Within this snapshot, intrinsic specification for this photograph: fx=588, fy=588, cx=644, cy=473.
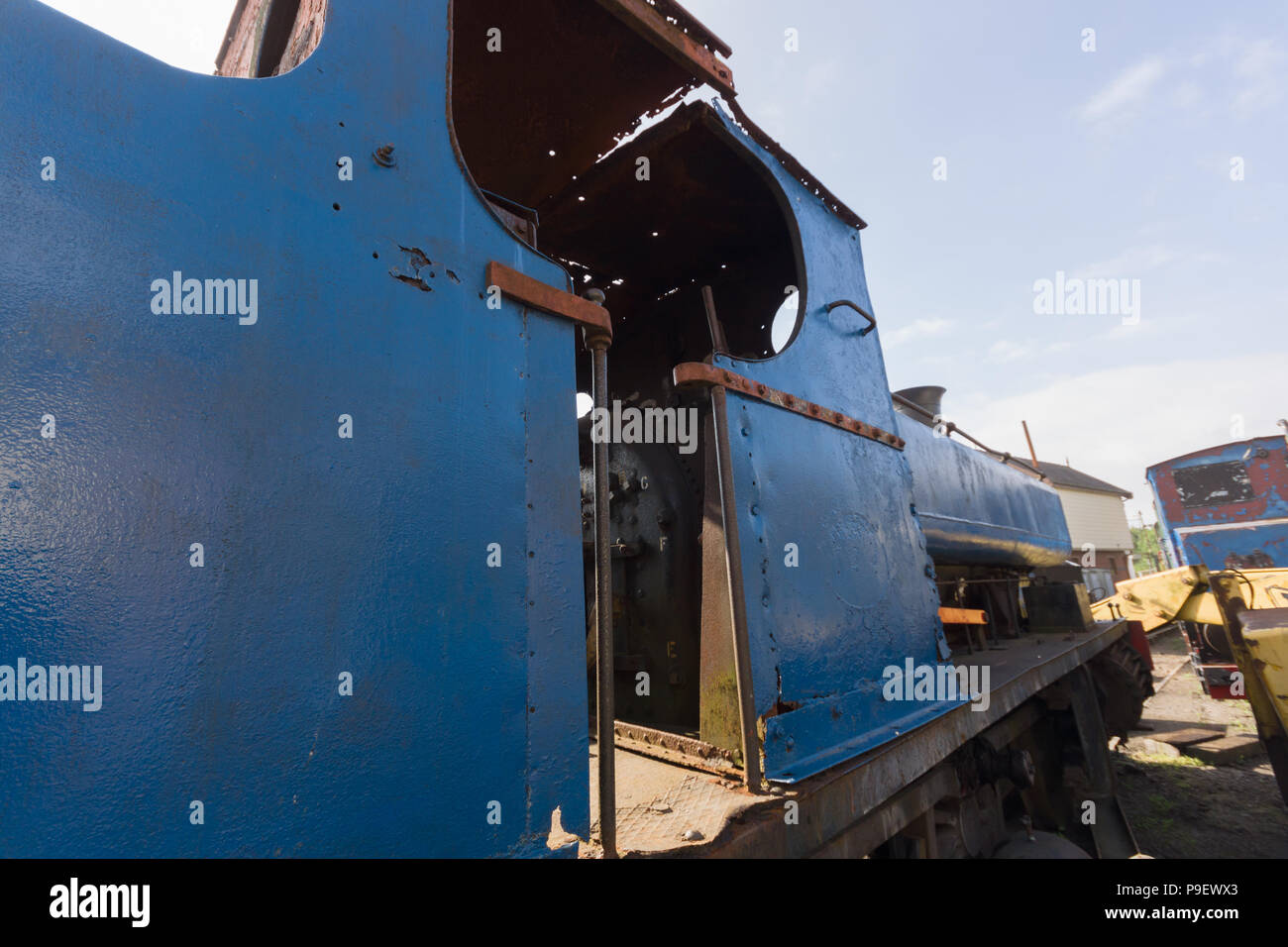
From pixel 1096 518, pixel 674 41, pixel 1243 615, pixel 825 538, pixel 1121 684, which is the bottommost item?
pixel 1121 684

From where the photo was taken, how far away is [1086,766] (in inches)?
192

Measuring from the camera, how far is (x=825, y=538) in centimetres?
239

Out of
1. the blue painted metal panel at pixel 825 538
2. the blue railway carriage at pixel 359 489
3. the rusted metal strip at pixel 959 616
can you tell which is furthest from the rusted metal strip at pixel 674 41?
the rusted metal strip at pixel 959 616

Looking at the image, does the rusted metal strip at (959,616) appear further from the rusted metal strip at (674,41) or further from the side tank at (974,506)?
the rusted metal strip at (674,41)

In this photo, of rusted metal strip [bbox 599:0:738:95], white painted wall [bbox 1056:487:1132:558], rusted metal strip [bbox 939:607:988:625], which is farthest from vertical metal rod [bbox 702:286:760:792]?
white painted wall [bbox 1056:487:1132:558]

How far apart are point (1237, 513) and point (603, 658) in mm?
15405

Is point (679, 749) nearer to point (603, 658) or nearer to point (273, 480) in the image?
point (603, 658)

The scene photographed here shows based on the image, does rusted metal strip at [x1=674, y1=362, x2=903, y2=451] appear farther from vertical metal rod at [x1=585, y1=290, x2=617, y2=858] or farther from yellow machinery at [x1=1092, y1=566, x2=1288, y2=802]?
yellow machinery at [x1=1092, y1=566, x2=1288, y2=802]

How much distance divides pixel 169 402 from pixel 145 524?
0.20 metres

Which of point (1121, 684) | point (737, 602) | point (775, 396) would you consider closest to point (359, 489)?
point (737, 602)

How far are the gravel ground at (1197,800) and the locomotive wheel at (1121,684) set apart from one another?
723 millimetres

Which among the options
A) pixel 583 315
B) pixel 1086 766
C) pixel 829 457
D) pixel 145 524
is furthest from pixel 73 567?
pixel 1086 766

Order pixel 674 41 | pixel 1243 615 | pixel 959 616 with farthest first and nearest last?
pixel 1243 615 < pixel 959 616 < pixel 674 41

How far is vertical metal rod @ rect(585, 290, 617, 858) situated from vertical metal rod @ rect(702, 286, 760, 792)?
51 centimetres
